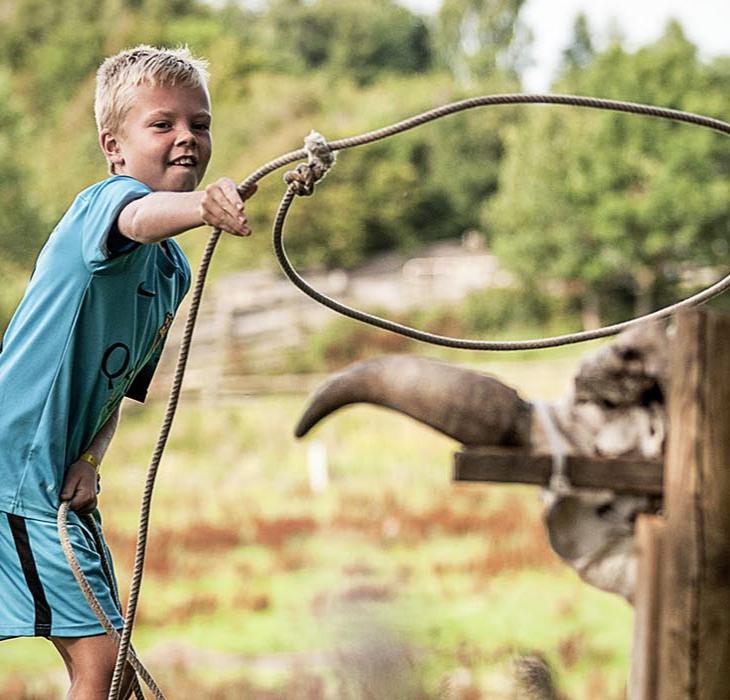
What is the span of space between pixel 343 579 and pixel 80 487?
8.48 metres

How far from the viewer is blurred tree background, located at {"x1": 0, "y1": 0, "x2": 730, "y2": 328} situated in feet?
44.2

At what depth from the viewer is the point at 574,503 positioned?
132 inches

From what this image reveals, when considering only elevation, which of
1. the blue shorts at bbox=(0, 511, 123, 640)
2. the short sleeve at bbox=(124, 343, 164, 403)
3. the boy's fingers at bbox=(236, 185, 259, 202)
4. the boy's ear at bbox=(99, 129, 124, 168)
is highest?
the boy's ear at bbox=(99, 129, 124, 168)

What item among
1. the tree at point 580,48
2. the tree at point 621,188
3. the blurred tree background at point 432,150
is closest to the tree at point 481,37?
the blurred tree background at point 432,150

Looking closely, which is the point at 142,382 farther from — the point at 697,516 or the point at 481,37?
the point at 481,37

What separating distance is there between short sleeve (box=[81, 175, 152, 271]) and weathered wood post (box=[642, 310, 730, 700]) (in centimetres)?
138

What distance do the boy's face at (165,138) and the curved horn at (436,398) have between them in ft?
5.73

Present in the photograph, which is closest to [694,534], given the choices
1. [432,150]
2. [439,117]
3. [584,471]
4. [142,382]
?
[584,471]

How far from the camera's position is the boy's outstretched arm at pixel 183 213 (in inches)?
46.5

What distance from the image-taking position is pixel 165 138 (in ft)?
4.51

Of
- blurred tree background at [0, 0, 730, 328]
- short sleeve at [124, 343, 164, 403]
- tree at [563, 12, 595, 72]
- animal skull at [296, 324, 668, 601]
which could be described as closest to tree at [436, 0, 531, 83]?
blurred tree background at [0, 0, 730, 328]

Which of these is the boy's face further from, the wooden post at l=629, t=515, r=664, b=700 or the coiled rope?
the wooden post at l=629, t=515, r=664, b=700

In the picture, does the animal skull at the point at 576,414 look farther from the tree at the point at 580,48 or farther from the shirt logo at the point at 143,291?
the tree at the point at 580,48

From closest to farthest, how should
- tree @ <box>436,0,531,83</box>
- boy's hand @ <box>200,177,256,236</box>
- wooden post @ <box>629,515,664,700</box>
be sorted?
boy's hand @ <box>200,177,256,236</box> → wooden post @ <box>629,515,664,700</box> → tree @ <box>436,0,531,83</box>
